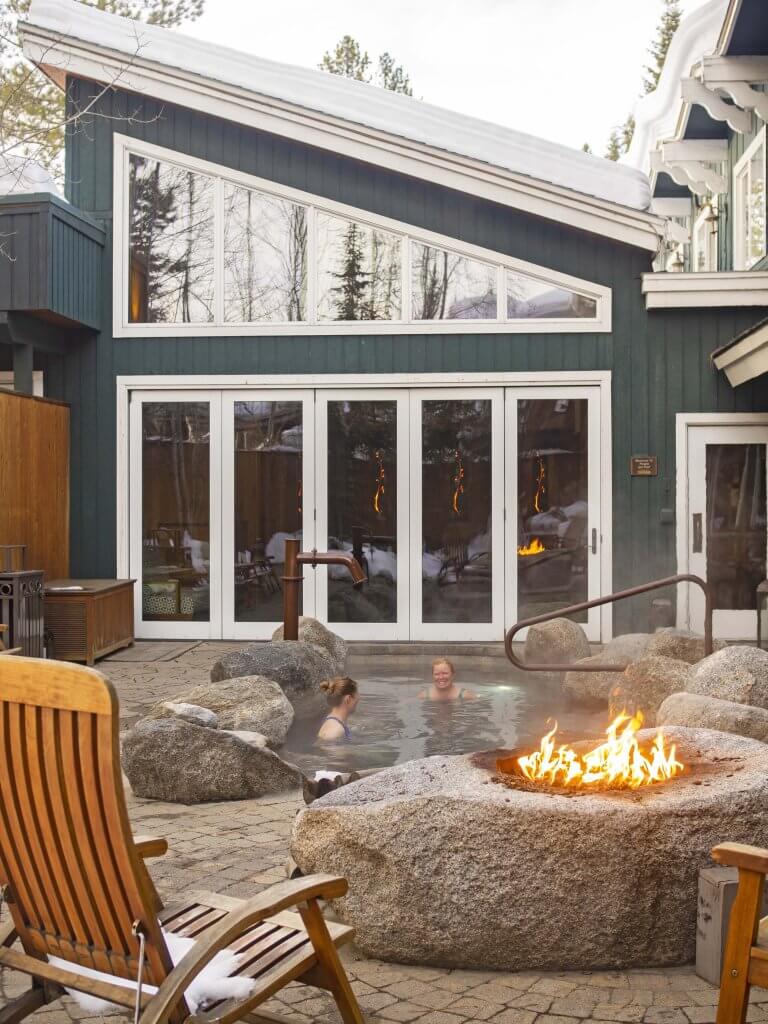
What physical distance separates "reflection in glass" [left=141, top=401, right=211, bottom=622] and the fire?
320 inches

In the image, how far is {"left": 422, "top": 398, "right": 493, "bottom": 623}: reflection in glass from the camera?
1159 centimetres

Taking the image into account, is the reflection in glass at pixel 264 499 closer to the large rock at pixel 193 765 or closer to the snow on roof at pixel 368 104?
the snow on roof at pixel 368 104

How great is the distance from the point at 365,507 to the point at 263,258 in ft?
9.46

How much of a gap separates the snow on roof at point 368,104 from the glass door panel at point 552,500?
105 inches

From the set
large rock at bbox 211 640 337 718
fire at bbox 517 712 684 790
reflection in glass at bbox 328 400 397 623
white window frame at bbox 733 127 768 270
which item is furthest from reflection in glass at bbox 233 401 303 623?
fire at bbox 517 712 684 790

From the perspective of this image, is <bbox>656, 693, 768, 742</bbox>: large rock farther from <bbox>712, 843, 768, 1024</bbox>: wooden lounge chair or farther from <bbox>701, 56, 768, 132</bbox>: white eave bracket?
<bbox>701, 56, 768, 132</bbox>: white eave bracket

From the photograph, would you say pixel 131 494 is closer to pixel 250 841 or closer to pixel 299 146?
pixel 299 146

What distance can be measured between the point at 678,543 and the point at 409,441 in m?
2.95

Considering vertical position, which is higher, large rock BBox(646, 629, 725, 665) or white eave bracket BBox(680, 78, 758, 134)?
white eave bracket BBox(680, 78, 758, 134)

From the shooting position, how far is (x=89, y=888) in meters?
2.50

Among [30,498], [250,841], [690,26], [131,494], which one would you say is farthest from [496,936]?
[690,26]

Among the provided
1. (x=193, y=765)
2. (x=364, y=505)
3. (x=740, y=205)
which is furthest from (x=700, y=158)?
(x=193, y=765)

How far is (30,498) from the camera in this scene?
10.9 m

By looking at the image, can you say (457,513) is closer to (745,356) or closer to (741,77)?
(745,356)
